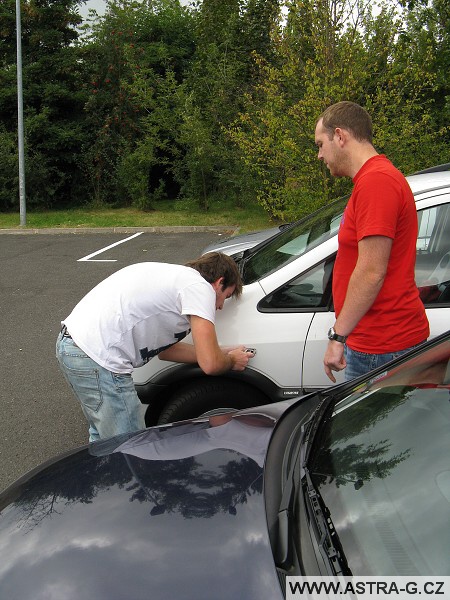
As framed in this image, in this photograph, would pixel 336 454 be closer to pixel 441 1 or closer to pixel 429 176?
pixel 429 176

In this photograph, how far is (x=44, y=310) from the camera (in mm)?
7512

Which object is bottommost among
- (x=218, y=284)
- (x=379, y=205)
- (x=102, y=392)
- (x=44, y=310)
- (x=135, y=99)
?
(x=44, y=310)

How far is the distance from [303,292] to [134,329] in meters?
0.94

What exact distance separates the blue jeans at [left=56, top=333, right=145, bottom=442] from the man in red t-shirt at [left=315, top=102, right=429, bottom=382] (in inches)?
36.9

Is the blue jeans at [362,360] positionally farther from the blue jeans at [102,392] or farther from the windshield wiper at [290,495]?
the blue jeans at [102,392]

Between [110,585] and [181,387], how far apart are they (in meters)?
1.83

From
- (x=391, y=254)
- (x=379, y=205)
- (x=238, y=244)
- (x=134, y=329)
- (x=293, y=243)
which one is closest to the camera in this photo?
(x=379, y=205)

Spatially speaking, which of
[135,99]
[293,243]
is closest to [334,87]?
[293,243]

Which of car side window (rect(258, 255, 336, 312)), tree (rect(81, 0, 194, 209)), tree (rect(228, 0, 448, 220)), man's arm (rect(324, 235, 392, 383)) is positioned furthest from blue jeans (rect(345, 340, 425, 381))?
tree (rect(81, 0, 194, 209))

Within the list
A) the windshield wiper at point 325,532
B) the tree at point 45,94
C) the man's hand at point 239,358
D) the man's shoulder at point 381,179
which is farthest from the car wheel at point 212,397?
the tree at point 45,94

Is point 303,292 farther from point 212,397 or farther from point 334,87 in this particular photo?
point 334,87

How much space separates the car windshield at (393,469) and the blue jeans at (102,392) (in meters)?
1.11

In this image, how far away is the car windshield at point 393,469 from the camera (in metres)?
1.38

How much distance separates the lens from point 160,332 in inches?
110
